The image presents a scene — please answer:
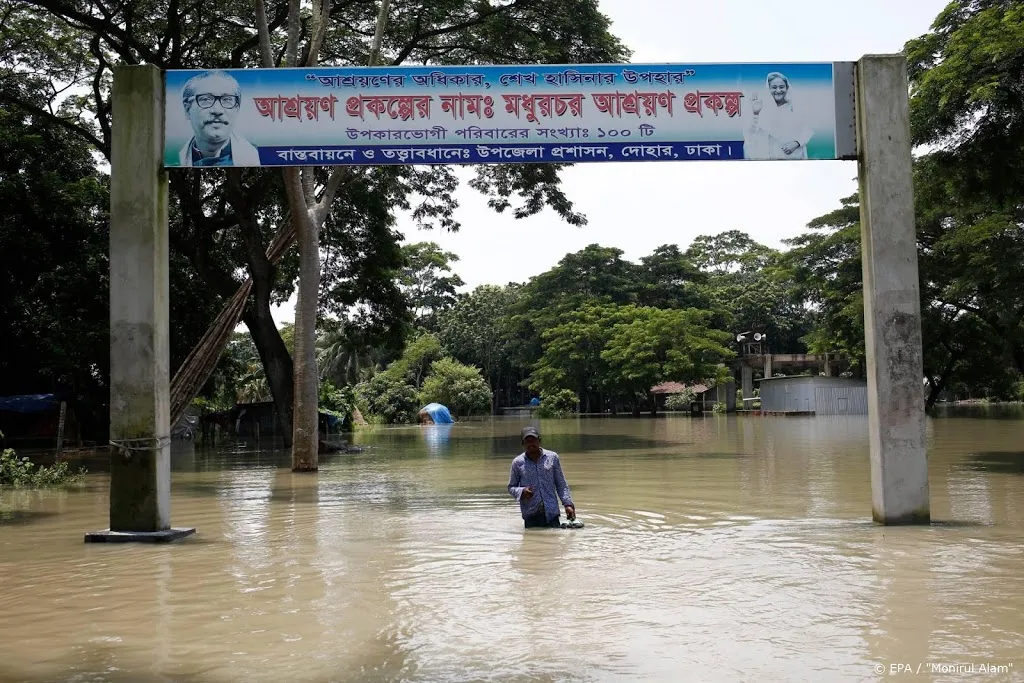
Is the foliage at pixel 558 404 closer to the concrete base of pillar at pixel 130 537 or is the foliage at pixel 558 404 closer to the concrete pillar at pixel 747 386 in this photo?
the concrete pillar at pixel 747 386

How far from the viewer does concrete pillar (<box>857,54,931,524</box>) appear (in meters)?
8.34

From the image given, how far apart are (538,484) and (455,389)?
5030cm

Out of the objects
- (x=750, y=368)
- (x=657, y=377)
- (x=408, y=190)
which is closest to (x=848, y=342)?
(x=657, y=377)

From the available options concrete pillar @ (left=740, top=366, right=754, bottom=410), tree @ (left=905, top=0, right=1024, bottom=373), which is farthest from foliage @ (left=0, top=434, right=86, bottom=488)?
concrete pillar @ (left=740, top=366, right=754, bottom=410)

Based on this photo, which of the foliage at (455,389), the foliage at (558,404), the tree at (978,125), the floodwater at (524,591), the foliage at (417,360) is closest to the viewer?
the floodwater at (524,591)

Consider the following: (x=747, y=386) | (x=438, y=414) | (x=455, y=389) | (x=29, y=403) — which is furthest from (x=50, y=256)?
(x=747, y=386)

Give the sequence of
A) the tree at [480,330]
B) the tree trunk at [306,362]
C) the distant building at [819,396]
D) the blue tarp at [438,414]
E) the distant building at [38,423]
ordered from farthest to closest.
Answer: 1. the tree at [480,330]
2. the blue tarp at [438,414]
3. the distant building at [819,396]
4. the distant building at [38,423]
5. the tree trunk at [306,362]

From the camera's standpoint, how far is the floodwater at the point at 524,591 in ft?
15.0

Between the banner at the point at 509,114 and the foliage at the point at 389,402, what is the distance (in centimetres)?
4580

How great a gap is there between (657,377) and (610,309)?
6371mm

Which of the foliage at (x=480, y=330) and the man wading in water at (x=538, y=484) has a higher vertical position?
the foliage at (x=480, y=330)

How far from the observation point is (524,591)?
6191 mm

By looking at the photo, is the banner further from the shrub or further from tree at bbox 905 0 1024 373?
the shrub

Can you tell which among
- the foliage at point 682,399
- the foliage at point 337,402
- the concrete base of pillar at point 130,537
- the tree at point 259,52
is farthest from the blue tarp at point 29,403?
the foliage at point 682,399
